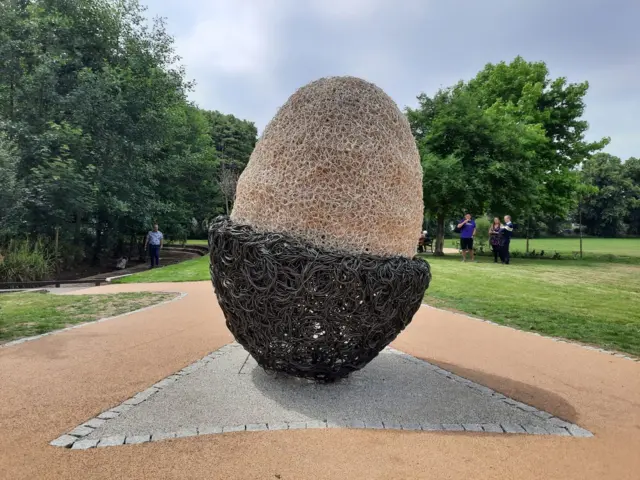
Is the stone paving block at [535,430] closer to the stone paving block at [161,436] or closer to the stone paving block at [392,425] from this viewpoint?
the stone paving block at [392,425]

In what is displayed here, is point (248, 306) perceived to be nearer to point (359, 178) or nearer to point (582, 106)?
point (359, 178)

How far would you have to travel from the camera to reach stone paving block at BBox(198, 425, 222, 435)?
4.19 m

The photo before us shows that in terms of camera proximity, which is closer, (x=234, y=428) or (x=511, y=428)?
(x=234, y=428)

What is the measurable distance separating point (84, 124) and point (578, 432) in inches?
905

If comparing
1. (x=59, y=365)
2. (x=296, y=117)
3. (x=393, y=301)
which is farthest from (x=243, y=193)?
(x=59, y=365)

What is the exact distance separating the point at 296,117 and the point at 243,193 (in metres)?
1.11

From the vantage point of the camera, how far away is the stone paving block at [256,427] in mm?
4261

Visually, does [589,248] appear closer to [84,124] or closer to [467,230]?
[467,230]

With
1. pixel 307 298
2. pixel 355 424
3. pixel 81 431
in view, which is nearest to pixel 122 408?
pixel 81 431

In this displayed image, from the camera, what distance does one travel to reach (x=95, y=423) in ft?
14.5

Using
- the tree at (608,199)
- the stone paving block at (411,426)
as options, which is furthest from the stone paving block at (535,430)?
the tree at (608,199)

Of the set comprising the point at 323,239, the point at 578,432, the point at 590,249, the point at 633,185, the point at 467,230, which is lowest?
the point at 578,432

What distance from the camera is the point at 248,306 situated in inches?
191

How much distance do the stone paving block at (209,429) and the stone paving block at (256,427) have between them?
0.28 meters
